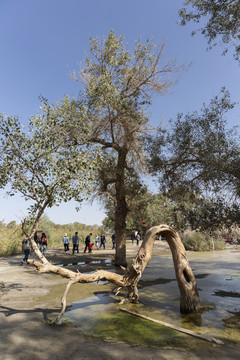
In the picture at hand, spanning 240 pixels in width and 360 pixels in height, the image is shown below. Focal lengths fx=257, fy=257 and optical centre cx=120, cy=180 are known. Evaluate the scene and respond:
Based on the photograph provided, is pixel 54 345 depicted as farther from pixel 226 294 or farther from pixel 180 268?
pixel 226 294

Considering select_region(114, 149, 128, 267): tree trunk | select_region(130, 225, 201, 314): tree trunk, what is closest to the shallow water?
select_region(130, 225, 201, 314): tree trunk

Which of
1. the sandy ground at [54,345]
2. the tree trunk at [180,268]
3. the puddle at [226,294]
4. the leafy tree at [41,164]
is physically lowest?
the puddle at [226,294]

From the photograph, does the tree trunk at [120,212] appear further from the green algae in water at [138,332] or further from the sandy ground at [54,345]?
the green algae in water at [138,332]

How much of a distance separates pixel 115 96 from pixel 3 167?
24.9 feet

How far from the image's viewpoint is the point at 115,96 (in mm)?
14305

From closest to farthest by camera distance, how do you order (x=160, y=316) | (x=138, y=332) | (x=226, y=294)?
(x=138, y=332) → (x=160, y=316) → (x=226, y=294)

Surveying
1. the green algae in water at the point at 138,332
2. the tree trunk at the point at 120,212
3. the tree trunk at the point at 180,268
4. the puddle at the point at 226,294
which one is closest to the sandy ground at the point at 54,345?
the green algae in water at the point at 138,332

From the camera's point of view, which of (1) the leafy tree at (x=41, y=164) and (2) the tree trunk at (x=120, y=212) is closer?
(1) the leafy tree at (x=41, y=164)

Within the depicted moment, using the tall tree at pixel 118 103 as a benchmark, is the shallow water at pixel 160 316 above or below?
below

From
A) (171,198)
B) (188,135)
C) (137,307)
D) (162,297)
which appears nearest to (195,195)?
(171,198)

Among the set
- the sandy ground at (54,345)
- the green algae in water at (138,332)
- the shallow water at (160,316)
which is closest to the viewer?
the sandy ground at (54,345)

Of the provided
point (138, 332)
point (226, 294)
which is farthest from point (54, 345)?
point (226, 294)

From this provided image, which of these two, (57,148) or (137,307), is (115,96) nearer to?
(57,148)

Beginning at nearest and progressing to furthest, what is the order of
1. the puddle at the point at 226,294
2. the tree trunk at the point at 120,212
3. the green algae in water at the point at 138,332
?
the green algae in water at the point at 138,332
the puddle at the point at 226,294
the tree trunk at the point at 120,212
